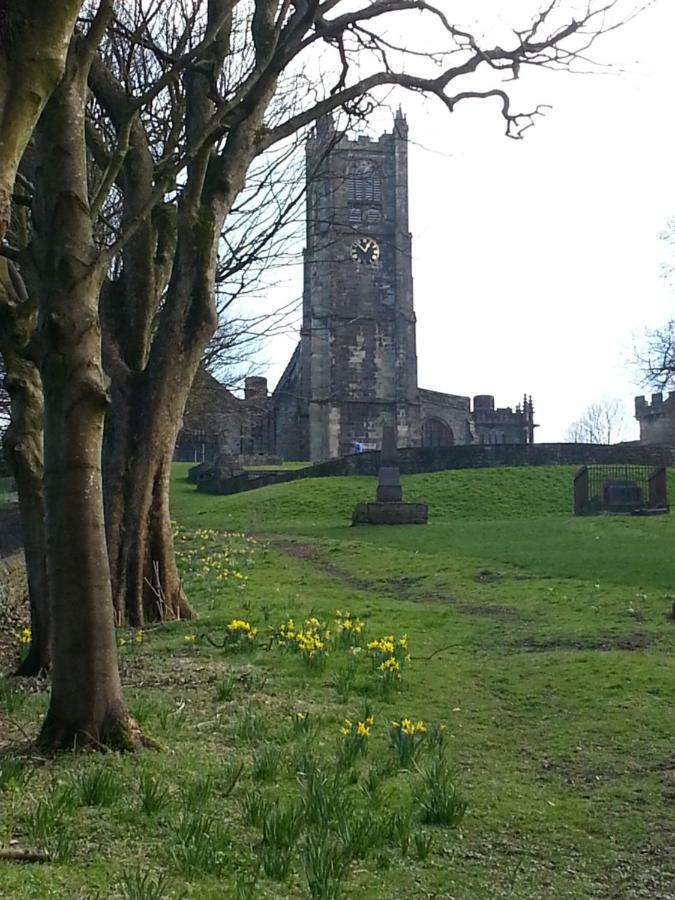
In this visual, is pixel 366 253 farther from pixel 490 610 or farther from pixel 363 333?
pixel 490 610

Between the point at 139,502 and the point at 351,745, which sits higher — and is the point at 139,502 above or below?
above

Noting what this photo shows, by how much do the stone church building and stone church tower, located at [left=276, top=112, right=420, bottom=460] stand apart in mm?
66

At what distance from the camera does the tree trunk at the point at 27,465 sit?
6.82 m

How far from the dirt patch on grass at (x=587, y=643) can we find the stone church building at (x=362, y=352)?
51.9 m

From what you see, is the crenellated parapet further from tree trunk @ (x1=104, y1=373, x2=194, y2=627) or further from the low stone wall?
tree trunk @ (x1=104, y1=373, x2=194, y2=627)

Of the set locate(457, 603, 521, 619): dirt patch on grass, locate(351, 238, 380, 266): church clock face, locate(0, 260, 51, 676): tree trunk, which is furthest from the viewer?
locate(351, 238, 380, 266): church clock face

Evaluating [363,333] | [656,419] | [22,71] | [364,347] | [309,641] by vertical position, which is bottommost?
[309,641]

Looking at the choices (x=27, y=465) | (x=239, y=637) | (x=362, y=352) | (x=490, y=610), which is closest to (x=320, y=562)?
(x=490, y=610)

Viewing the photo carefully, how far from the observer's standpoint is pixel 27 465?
278 inches

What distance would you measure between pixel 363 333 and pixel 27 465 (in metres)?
58.7

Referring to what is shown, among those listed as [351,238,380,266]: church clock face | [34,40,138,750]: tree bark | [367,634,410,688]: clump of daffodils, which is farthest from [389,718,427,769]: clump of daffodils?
[351,238,380,266]: church clock face

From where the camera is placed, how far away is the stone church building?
6297 cm

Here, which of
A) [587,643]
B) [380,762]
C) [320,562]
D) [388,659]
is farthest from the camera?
[320,562]

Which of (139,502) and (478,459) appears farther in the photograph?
(478,459)
